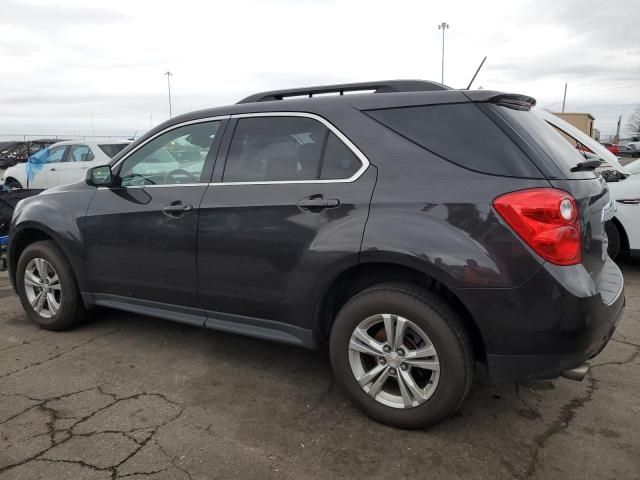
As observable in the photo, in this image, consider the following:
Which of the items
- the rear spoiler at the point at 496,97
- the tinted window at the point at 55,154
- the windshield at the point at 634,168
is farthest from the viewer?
the tinted window at the point at 55,154

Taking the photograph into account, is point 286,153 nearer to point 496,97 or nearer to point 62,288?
point 496,97

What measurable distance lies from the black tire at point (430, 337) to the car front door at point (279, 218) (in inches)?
9.5

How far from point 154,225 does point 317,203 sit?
1280 millimetres

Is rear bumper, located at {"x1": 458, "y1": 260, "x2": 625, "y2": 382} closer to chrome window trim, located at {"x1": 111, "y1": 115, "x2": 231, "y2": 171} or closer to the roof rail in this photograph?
the roof rail

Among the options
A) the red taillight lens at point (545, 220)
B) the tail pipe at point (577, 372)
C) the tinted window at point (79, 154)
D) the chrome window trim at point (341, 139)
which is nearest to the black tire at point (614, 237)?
the tail pipe at point (577, 372)

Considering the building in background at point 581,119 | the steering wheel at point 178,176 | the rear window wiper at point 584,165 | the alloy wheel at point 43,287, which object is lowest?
the alloy wheel at point 43,287

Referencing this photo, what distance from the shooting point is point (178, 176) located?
11.7 ft

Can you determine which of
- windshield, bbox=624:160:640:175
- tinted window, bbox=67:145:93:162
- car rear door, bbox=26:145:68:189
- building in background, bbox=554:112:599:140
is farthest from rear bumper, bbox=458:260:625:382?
building in background, bbox=554:112:599:140

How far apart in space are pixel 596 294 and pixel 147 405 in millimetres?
2501

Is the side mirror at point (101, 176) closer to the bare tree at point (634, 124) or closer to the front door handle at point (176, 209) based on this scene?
the front door handle at point (176, 209)

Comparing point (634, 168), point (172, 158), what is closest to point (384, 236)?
point (172, 158)

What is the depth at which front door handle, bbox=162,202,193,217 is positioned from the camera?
338cm

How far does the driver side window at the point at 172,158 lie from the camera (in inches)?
138

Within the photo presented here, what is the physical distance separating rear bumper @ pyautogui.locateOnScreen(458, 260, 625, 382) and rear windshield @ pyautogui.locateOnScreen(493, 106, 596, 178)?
0.55 m
